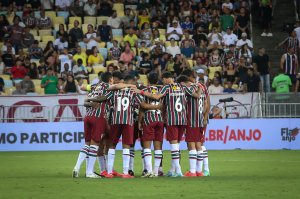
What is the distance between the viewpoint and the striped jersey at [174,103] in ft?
68.2

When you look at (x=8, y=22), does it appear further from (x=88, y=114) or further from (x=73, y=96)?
(x=88, y=114)

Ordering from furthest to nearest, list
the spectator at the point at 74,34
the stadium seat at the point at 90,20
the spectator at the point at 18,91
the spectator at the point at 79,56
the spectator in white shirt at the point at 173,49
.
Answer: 1. the stadium seat at the point at 90,20
2. the spectator at the point at 74,34
3. the spectator in white shirt at the point at 173,49
4. the spectator at the point at 79,56
5. the spectator at the point at 18,91

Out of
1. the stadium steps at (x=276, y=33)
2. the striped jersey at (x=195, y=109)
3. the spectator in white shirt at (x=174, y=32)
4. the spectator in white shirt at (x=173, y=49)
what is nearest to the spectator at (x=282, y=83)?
the stadium steps at (x=276, y=33)

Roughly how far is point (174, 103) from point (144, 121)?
0.80 m

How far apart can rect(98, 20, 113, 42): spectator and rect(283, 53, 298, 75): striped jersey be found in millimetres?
7590

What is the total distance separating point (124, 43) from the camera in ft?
125

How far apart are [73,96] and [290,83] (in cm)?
825

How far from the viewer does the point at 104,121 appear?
67.5ft

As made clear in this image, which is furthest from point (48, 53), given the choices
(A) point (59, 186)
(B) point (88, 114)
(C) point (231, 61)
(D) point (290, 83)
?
(A) point (59, 186)

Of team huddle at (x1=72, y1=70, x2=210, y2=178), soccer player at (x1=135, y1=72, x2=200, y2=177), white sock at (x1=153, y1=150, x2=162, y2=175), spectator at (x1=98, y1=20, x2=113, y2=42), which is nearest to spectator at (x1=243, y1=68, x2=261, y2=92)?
spectator at (x1=98, y1=20, x2=113, y2=42)

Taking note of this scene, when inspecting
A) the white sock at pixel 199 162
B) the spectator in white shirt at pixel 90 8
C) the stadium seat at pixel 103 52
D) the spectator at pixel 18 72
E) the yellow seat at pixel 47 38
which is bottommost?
the white sock at pixel 199 162

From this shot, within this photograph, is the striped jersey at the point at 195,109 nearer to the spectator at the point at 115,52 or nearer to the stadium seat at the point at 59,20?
the spectator at the point at 115,52

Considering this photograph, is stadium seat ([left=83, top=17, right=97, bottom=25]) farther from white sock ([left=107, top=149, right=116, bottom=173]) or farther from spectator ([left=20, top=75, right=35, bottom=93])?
white sock ([left=107, top=149, right=116, bottom=173])

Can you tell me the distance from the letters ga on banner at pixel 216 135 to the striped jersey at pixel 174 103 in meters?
11.7
